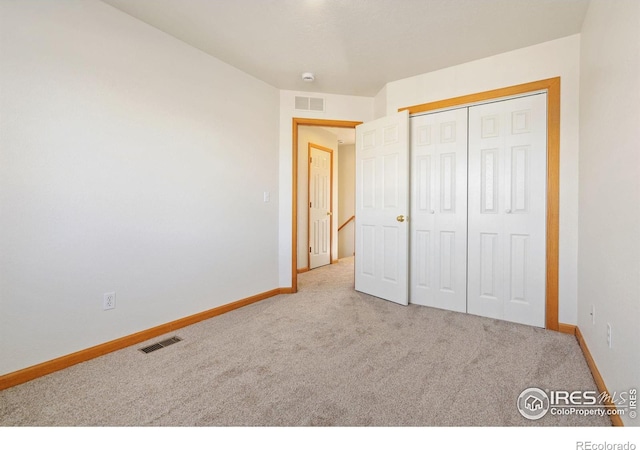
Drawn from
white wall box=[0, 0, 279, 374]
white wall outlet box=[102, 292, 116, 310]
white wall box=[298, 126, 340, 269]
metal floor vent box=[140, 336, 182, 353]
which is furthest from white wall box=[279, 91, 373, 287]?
white wall outlet box=[102, 292, 116, 310]

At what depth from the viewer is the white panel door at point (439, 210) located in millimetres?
2830

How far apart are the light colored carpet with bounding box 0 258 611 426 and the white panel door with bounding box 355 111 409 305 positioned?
63cm

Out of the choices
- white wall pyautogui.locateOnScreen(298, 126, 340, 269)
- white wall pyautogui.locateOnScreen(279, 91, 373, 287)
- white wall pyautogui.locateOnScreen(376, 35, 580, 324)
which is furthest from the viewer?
white wall pyautogui.locateOnScreen(298, 126, 340, 269)

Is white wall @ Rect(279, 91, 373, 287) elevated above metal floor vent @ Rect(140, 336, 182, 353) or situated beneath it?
elevated above

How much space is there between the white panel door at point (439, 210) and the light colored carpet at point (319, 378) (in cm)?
40

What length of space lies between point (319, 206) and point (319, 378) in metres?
3.77

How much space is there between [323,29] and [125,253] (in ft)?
7.41

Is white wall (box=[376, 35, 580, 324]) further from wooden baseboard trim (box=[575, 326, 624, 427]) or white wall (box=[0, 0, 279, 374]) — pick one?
white wall (box=[0, 0, 279, 374])

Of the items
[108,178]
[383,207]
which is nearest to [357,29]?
[383,207]

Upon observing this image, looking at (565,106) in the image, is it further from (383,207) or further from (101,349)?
(101,349)

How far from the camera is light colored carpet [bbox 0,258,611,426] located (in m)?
1.38

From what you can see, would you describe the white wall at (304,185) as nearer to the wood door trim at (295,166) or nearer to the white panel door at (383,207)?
the wood door trim at (295,166)

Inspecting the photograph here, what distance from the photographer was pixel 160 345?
216cm
